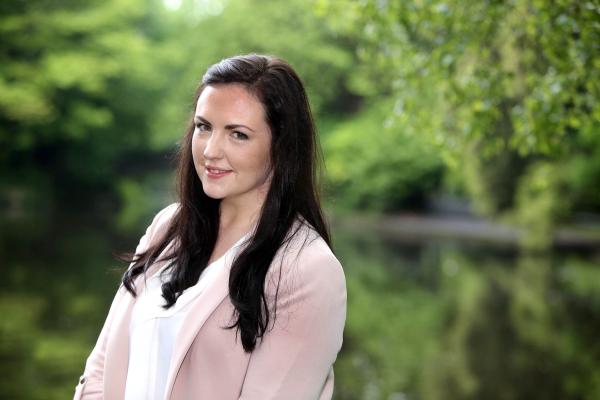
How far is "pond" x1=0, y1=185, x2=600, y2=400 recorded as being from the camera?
30.9 feet

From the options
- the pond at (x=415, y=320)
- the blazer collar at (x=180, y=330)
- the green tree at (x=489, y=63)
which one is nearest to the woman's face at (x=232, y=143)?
the blazer collar at (x=180, y=330)

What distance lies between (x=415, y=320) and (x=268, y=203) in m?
11.2

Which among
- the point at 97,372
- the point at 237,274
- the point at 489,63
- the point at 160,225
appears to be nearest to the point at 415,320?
the point at 489,63

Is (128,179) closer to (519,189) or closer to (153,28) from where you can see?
(153,28)

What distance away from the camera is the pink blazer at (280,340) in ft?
7.11

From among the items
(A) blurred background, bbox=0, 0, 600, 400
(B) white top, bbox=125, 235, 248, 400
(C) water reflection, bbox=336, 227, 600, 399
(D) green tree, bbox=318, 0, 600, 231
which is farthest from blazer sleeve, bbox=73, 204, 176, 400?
(C) water reflection, bbox=336, 227, 600, 399

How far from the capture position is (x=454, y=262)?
20.4m

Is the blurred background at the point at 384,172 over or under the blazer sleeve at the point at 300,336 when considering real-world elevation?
under

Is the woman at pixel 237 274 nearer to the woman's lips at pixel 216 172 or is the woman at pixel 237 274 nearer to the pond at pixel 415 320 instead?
the woman's lips at pixel 216 172

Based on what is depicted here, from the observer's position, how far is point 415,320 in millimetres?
13289

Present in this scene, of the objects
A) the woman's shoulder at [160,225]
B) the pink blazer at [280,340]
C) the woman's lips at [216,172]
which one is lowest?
the pink blazer at [280,340]

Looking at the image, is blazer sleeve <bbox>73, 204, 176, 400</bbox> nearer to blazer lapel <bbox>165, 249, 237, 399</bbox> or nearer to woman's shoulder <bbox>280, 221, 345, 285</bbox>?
blazer lapel <bbox>165, 249, 237, 399</bbox>

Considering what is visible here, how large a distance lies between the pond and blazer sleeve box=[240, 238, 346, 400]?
6.69 m

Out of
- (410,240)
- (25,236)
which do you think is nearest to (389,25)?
(25,236)
